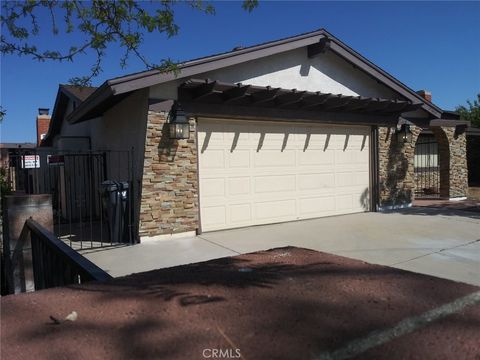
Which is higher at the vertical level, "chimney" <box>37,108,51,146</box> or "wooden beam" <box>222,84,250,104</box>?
"chimney" <box>37,108,51,146</box>

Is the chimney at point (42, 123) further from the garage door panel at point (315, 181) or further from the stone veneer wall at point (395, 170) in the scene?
the stone veneer wall at point (395, 170)

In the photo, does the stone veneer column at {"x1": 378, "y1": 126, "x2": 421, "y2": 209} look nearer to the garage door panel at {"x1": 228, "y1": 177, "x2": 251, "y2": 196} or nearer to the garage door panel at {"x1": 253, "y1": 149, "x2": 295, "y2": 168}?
the garage door panel at {"x1": 253, "y1": 149, "x2": 295, "y2": 168}

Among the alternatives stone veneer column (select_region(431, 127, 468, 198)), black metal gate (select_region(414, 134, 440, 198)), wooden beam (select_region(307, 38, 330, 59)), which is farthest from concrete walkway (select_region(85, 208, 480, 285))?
black metal gate (select_region(414, 134, 440, 198))

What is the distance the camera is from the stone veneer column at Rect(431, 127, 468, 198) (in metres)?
14.9

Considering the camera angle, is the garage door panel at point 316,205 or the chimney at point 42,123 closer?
the garage door panel at point 316,205

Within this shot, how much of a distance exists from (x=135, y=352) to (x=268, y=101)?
786 cm

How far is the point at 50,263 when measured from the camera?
12.6 feet

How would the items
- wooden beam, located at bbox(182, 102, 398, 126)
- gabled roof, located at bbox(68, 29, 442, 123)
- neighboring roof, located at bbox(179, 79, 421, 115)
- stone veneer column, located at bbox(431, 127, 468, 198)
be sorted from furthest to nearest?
stone veneer column, located at bbox(431, 127, 468, 198) → wooden beam, located at bbox(182, 102, 398, 126) → neighboring roof, located at bbox(179, 79, 421, 115) → gabled roof, located at bbox(68, 29, 442, 123)


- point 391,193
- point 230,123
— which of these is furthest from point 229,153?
point 391,193

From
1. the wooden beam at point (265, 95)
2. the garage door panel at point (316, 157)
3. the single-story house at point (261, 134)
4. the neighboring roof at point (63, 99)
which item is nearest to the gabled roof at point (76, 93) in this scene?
the neighboring roof at point (63, 99)

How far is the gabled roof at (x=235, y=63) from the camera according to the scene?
24.3 ft

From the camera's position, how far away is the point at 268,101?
9328 millimetres

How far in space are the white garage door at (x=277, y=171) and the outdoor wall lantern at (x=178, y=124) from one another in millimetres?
625

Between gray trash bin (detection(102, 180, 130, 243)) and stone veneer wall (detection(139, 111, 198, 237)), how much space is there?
0.41m
